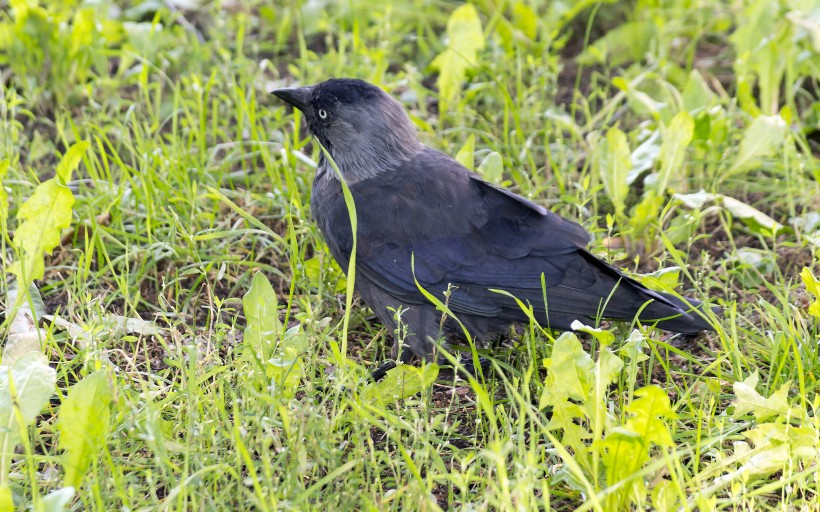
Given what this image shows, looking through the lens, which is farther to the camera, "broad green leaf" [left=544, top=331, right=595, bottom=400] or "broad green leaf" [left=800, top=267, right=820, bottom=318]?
"broad green leaf" [left=800, top=267, right=820, bottom=318]

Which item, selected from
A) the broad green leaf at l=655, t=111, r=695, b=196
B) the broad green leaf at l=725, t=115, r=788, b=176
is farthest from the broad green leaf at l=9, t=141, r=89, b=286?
the broad green leaf at l=725, t=115, r=788, b=176

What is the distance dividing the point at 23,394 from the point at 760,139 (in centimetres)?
325

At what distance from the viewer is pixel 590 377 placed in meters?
2.88

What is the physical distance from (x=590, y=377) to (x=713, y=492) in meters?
0.48

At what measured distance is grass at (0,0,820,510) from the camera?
2799 mm

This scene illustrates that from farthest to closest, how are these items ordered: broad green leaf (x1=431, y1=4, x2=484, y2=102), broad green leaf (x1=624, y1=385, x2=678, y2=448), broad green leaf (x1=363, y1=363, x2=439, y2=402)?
broad green leaf (x1=431, y1=4, x2=484, y2=102) < broad green leaf (x1=363, y1=363, x2=439, y2=402) < broad green leaf (x1=624, y1=385, x2=678, y2=448)

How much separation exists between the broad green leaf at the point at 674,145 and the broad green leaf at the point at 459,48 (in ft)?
3.78

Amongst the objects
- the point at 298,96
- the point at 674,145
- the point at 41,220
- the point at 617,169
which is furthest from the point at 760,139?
the point at 41,220

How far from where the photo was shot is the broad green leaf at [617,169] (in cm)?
427

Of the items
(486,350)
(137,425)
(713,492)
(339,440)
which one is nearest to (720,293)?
(486,350)

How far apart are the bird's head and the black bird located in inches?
6.9

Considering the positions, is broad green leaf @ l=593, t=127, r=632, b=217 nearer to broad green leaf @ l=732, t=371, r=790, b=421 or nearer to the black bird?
the black bird

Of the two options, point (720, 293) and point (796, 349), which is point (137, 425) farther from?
point (720, 293)

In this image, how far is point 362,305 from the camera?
13.2 feet
